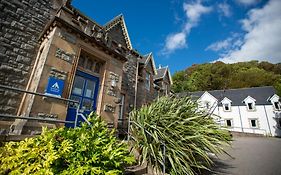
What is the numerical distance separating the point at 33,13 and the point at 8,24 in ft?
3.65

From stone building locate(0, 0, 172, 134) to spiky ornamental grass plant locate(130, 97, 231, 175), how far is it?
1.96 meters

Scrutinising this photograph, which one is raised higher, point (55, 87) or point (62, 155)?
point (55, 87)

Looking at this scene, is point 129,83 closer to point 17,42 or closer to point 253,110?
point 17,42


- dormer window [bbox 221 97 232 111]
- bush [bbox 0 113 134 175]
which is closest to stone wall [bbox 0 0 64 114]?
bush [bbox 0 113 134 175]

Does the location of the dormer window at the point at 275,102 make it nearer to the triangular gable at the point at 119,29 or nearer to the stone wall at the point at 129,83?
the stone wall at the point at 129,83

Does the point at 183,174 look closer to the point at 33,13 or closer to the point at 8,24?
the point at 8,24

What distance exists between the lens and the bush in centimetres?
177

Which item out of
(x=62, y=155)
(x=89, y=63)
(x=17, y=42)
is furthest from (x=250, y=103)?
(x=17, y=42)

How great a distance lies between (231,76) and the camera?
37.2 m

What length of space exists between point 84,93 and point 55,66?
1588 mm

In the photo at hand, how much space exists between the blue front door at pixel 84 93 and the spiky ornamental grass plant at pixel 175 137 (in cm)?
219

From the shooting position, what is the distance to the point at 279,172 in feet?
14.2

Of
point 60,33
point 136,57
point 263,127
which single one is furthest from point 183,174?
point 263,127

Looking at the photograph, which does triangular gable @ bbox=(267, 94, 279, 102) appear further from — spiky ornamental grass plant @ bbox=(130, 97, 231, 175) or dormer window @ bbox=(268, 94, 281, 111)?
spiky ornamental grass plant @ bbox=(130, 97, 231, 175)
